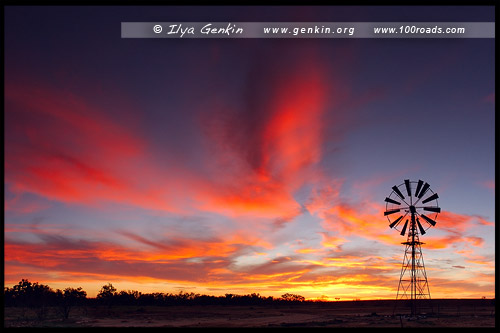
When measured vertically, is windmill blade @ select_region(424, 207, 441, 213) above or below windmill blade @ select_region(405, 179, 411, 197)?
below

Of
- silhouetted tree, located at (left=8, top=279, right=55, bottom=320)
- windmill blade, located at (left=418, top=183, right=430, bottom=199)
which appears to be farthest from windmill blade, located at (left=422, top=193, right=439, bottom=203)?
silhouetted tree, located at (left=8, top=279, right=55, bottom=320)

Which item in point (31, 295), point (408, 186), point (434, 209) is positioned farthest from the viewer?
point (31, 295)

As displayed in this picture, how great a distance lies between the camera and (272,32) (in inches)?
793

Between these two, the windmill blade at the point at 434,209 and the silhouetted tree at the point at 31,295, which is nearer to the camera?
the windmill blade at the point at 434,209

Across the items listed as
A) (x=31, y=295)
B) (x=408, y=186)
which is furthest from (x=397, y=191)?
(x=31, y=295)

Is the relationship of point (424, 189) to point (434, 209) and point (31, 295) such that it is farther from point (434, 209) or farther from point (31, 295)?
point (31, 295)

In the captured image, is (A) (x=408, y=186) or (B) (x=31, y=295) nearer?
(A) (x=408, y=186)

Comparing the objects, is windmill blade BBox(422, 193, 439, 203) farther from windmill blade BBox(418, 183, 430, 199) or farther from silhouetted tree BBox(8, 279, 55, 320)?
silhouetted tree BBox(8, 279, 55, 320)

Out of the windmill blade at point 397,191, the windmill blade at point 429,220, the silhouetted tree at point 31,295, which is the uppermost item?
the windmill blade at point 397,191

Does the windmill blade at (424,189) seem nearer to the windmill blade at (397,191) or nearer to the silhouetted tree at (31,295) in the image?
the windmill blade at (397,191)

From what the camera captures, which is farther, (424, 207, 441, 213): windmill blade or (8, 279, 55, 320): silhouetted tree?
(8, 279, 55, 320): silhouetted tree

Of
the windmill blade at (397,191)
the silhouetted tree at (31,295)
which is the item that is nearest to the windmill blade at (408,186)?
the windmill blade at (397,191)
